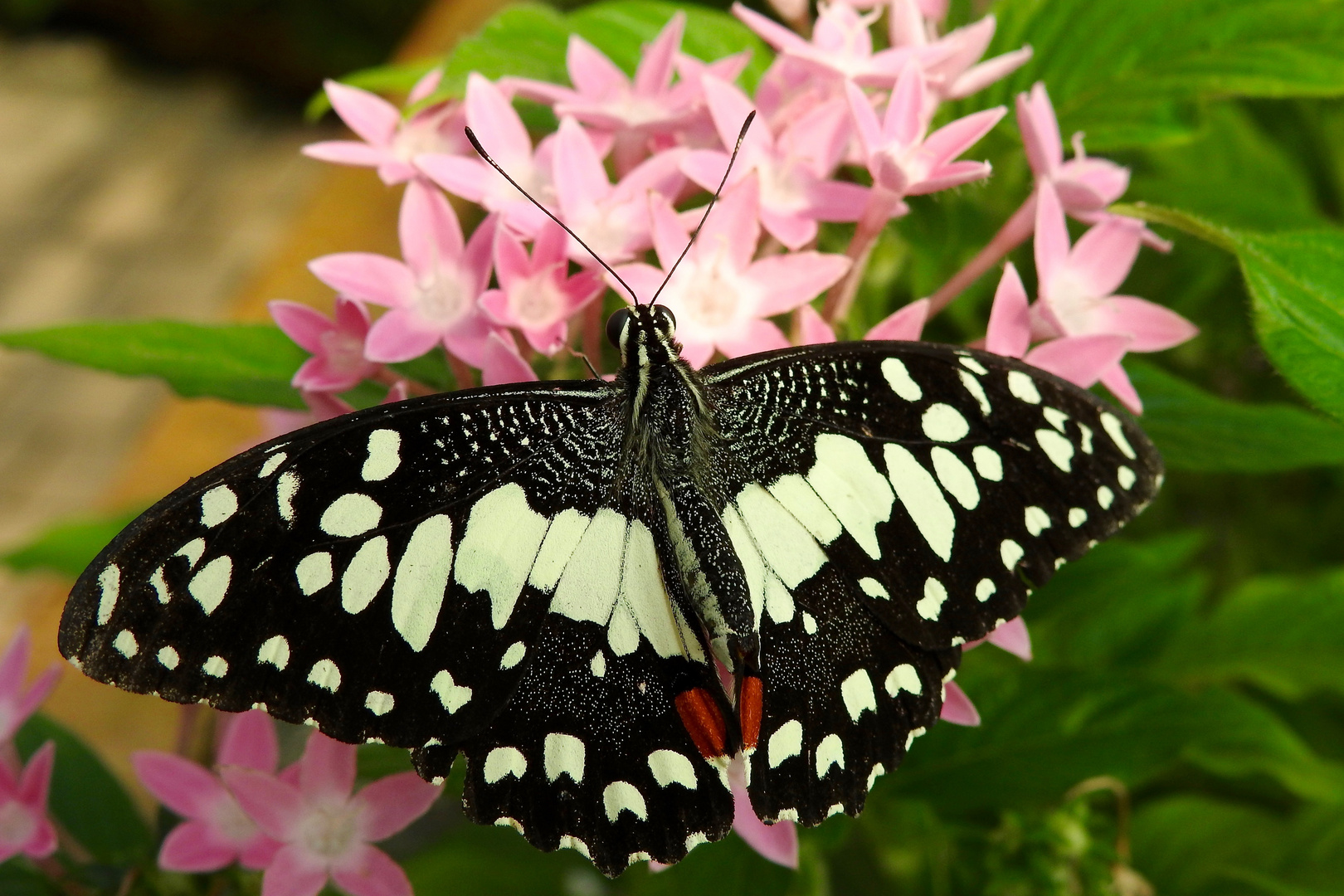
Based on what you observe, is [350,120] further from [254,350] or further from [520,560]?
[520,560]

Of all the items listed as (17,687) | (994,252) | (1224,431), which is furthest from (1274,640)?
(17,687)

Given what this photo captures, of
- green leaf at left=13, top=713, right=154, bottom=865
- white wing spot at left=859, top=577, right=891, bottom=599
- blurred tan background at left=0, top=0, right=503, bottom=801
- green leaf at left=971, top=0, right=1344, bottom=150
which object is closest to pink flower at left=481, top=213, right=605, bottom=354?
white wing spot at left=859, top=577, right=891, bottom=599

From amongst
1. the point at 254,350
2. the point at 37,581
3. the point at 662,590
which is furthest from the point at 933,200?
the point at 37,581

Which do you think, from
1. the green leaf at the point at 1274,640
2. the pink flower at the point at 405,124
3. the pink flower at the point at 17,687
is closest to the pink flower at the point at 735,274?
the pink flower at the point at 405,124

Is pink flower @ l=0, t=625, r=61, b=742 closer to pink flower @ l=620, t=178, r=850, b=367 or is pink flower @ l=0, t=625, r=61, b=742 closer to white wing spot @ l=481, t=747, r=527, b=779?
white wing spot @ l=481, t=747, r=527, b=779

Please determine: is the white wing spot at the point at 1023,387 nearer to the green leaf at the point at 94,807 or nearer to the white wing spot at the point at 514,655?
the white wing spot at the point at 514,655

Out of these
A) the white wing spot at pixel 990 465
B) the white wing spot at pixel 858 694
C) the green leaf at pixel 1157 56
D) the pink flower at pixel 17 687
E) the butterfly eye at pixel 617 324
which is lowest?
the pink flower at pixel 17 687
